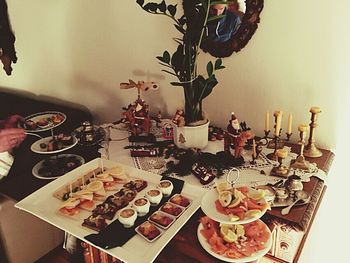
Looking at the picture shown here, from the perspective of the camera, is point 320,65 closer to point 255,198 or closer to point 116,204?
point 255,198

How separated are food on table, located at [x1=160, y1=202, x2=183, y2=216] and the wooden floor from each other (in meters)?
0.45

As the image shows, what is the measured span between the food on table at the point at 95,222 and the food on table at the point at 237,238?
0.96 ft

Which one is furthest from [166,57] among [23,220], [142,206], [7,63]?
[7,63]

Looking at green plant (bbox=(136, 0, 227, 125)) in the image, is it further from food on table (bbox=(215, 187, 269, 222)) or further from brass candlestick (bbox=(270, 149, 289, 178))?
food on table (bbox=(215, 187, 269, 222))

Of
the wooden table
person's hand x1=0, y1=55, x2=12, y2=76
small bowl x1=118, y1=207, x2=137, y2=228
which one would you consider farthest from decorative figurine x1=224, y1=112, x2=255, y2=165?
person's hand x1=0, y1=55, x2=12, y2=76

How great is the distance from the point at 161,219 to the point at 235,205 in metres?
0.23

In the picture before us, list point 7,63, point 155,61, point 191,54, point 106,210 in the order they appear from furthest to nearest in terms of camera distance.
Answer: point 7,63 < point 155,61 < point 191,54 < point 106,210

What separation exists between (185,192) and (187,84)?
16.8 inches

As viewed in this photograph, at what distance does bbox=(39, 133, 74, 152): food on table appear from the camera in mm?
1420

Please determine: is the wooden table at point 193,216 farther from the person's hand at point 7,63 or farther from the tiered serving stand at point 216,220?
the person's hand at point 7,63

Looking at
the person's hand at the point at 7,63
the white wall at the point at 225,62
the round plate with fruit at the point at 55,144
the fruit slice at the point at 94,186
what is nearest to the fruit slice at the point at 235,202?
the fruit slice at the point at 94,186

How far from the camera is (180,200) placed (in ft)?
3.65

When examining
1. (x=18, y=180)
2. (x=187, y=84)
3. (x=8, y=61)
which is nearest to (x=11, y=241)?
(x=18, y=180)

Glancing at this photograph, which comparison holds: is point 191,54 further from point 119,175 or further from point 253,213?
point 253,213
